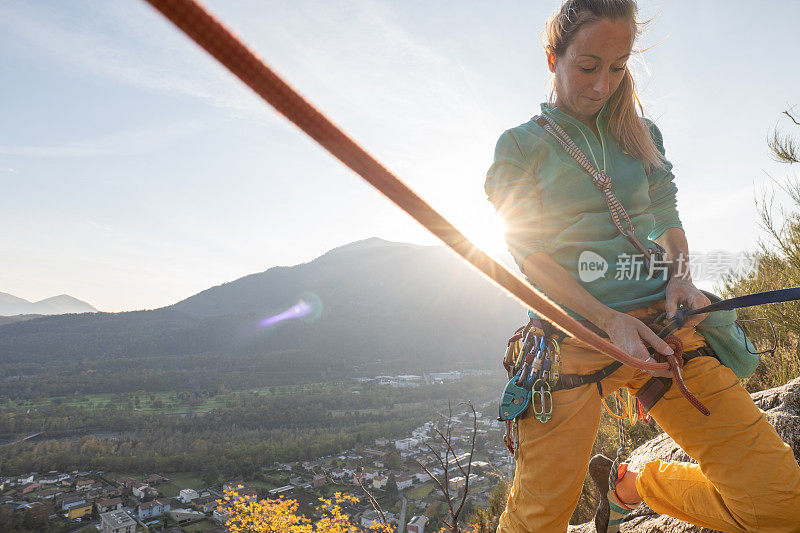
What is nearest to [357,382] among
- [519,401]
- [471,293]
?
[471,293]

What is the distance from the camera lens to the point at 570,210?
148 cm

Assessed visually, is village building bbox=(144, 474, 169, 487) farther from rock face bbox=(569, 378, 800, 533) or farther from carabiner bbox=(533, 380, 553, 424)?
carabiner bbox=(533, 380, 553, 424)

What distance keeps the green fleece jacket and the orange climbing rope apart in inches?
23.8

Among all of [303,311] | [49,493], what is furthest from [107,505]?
[303,311]

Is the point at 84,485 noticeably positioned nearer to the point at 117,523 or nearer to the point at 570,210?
the point at 117,523

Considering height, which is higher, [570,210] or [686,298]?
[570,210]

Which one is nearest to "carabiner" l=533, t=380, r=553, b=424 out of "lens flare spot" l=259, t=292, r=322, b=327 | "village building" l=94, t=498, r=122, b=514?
"village building" l=94, t=498, r=122, b=514

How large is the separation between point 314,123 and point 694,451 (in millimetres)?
1778

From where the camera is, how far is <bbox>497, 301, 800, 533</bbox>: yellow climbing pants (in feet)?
4.27

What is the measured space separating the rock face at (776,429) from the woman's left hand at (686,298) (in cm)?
135

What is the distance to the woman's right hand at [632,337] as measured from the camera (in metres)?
1.23

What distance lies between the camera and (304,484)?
3581 cm

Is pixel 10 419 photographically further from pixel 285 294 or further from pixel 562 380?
pixel 285 294

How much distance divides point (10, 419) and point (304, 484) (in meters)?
51.3
